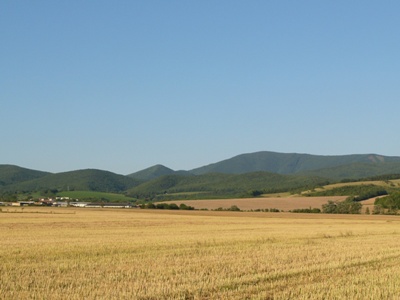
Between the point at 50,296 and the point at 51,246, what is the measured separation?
1189 centimetres

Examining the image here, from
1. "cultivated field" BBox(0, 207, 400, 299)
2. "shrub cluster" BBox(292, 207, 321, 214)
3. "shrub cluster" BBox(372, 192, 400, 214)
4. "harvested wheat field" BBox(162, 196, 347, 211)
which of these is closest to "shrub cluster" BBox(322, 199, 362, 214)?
"shrub cluster" BBox(292, 207, 321, 214)

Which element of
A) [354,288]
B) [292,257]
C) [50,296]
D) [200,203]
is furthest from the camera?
[200,203]

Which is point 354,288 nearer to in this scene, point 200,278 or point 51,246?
point 200,278

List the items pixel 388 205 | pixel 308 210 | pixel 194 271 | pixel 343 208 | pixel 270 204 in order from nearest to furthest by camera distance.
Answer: pixel 194 271, pixel 388 205, pixel 343 208, pixel 308 210, pixel 270 204

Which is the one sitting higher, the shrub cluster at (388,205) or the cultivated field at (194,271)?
the shrub cluster at (388,205)

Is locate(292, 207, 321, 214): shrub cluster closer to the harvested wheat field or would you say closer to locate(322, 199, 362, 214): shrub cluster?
locate(322, 199, 362, 214): shrub cluster

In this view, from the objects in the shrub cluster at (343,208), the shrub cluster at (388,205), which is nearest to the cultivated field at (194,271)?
the shrub cluster at (388,205)

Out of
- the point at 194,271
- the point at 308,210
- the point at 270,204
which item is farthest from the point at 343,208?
the point at 194,271

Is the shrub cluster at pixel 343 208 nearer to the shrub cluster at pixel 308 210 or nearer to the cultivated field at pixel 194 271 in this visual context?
the shrub cluster at pixel 308 210

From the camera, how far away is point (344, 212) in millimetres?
102812

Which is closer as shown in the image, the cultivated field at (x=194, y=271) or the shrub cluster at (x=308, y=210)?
the cultivated field at (x=194, y=271)

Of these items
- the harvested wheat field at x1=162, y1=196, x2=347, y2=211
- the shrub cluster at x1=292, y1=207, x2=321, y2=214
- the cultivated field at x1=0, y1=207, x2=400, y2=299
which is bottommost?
the cultivated field at x1=0, y1=207, x2=400, y2=299

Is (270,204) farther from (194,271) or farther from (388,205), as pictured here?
(194,271)

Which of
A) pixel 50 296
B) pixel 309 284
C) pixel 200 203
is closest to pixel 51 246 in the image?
pixel 50 296
